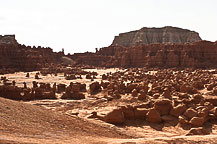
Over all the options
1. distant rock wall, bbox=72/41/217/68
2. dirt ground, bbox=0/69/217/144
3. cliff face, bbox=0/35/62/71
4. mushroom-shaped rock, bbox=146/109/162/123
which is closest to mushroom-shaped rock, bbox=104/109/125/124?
dirt ground, bbox=0/69/217/144

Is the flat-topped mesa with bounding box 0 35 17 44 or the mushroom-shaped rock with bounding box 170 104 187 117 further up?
the flat-topped mesa with bounding box 0 35 17 44

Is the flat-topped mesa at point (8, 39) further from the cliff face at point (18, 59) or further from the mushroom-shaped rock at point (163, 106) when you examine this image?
the mushroom-shaped rock at point (163, 106)

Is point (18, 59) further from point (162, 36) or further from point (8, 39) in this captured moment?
point (162, 36)

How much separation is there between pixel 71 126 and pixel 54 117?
2.14ft

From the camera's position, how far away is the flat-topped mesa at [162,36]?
7269 cm

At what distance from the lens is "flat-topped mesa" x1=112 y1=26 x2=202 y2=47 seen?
238 ft

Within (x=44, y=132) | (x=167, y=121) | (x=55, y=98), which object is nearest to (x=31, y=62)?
→ (x=55, y=98)

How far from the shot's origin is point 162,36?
75312 millimetres

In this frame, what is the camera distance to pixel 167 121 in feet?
35.2

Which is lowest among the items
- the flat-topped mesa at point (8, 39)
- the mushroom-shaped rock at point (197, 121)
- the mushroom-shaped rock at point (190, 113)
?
the mushroom-shaped rock at point (197, 121)

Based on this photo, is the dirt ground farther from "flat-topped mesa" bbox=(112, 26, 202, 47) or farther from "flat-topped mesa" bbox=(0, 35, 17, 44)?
"flat-topped mesa" bbox=(112, 26, 202, 47)

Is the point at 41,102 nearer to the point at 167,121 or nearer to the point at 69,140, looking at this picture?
the point at 167,121

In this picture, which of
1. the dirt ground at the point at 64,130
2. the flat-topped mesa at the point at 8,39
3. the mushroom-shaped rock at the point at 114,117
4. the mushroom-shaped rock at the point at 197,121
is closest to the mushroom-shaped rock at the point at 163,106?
the dirt ground at the point at 64,130

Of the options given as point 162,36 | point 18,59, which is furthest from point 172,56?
point 162,36
